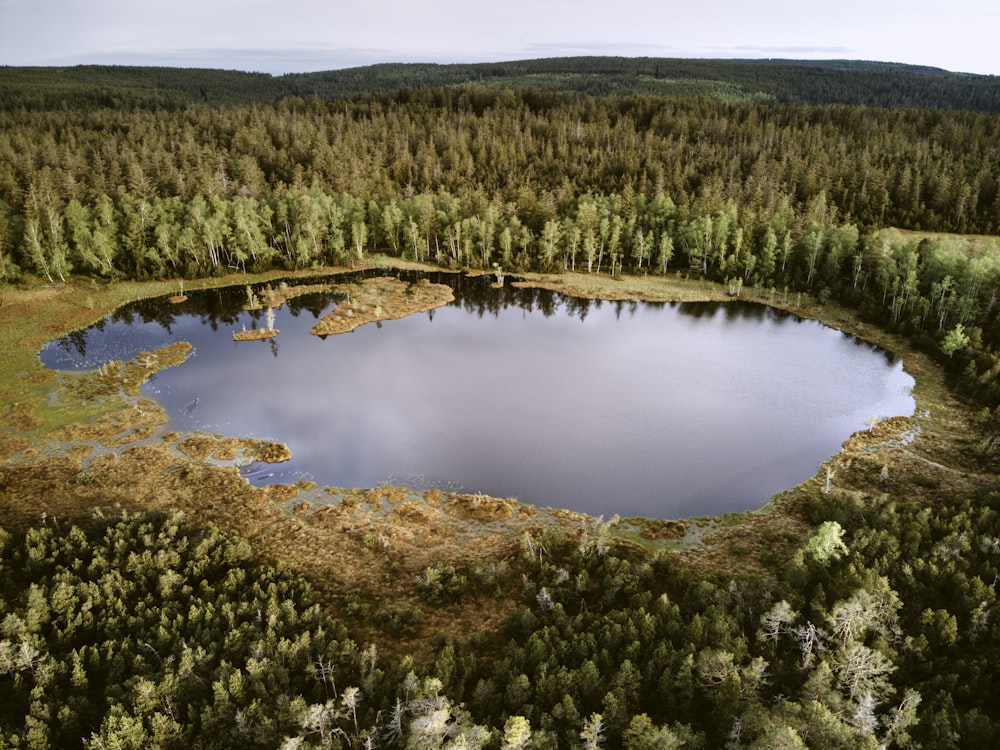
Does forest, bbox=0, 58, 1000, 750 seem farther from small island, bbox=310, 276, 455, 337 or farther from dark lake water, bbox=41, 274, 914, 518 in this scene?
small island, bbox=310, 276, 455, 337

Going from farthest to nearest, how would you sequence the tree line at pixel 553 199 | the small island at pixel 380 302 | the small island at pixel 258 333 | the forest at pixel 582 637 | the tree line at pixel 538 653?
the tree line at pixel 553 199, the small island at pixel 380 302, the small island at pixel 258 333, the forest at pixel 582 637, the tree line at pixel 538 653

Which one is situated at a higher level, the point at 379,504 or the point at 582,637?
the point at 582,637

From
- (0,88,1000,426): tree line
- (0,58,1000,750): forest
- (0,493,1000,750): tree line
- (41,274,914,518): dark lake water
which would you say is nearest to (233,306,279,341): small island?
(41,274,914,518): dark lake water

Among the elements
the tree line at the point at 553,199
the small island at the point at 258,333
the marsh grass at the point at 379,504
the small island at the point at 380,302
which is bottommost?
the marsh grass at the point at 379,504

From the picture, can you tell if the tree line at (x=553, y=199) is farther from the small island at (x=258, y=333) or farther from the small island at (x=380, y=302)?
the small island at (x=258, y=333)

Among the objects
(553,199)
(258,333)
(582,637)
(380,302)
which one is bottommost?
(258,333)

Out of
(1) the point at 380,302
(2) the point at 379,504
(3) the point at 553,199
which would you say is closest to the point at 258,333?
(1) the point at 380,302

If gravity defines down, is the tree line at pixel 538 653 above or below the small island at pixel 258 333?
above

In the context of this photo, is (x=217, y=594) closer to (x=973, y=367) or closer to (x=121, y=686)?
(x=121, y=686)

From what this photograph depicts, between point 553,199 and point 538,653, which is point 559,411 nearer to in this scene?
point 538,653

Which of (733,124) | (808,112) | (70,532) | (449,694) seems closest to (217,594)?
(70,532)

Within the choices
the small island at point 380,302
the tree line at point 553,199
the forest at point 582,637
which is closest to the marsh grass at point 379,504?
the forest at point 582,637
